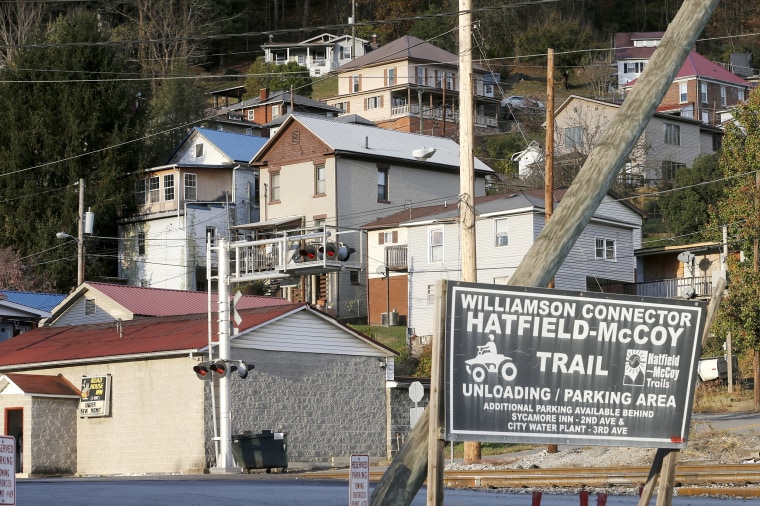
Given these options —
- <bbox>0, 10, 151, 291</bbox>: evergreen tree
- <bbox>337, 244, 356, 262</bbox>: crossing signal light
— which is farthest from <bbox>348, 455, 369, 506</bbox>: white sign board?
<bbox>0, 10, 151, 291</bbox>: evergreen tree

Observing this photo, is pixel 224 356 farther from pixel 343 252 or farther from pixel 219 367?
pixel 343 252

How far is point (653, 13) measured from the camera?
476 feet

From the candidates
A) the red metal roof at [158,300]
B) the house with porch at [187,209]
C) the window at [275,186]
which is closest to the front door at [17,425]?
the red metal roof at [158,300]

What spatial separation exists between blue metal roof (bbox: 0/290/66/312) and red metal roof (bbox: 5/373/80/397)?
17.1 meters

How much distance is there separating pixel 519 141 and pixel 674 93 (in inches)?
747

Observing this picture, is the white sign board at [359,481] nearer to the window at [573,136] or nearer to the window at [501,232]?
the window at [501,232]

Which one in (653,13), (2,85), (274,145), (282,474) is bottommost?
(282,474)

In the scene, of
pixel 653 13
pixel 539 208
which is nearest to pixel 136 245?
pixel 539 208

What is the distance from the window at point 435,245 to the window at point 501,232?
9.59 feet

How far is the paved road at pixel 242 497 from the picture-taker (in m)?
18.2

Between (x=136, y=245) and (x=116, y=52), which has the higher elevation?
(x=116, y=52)

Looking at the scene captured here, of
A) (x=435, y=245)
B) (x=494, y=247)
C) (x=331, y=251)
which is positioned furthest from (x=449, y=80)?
(x=331, y=251)

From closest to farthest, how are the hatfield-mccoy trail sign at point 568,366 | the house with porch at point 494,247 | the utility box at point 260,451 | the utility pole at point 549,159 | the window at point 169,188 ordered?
1. the hatfield-mccoy trail sign at point 568,366
2. the utility pole at point 549,159
3. the utility box at point 260,451
4. the house with porch at point 494,247
5. the window at point 169,188

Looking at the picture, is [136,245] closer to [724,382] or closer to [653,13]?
[724,382]
